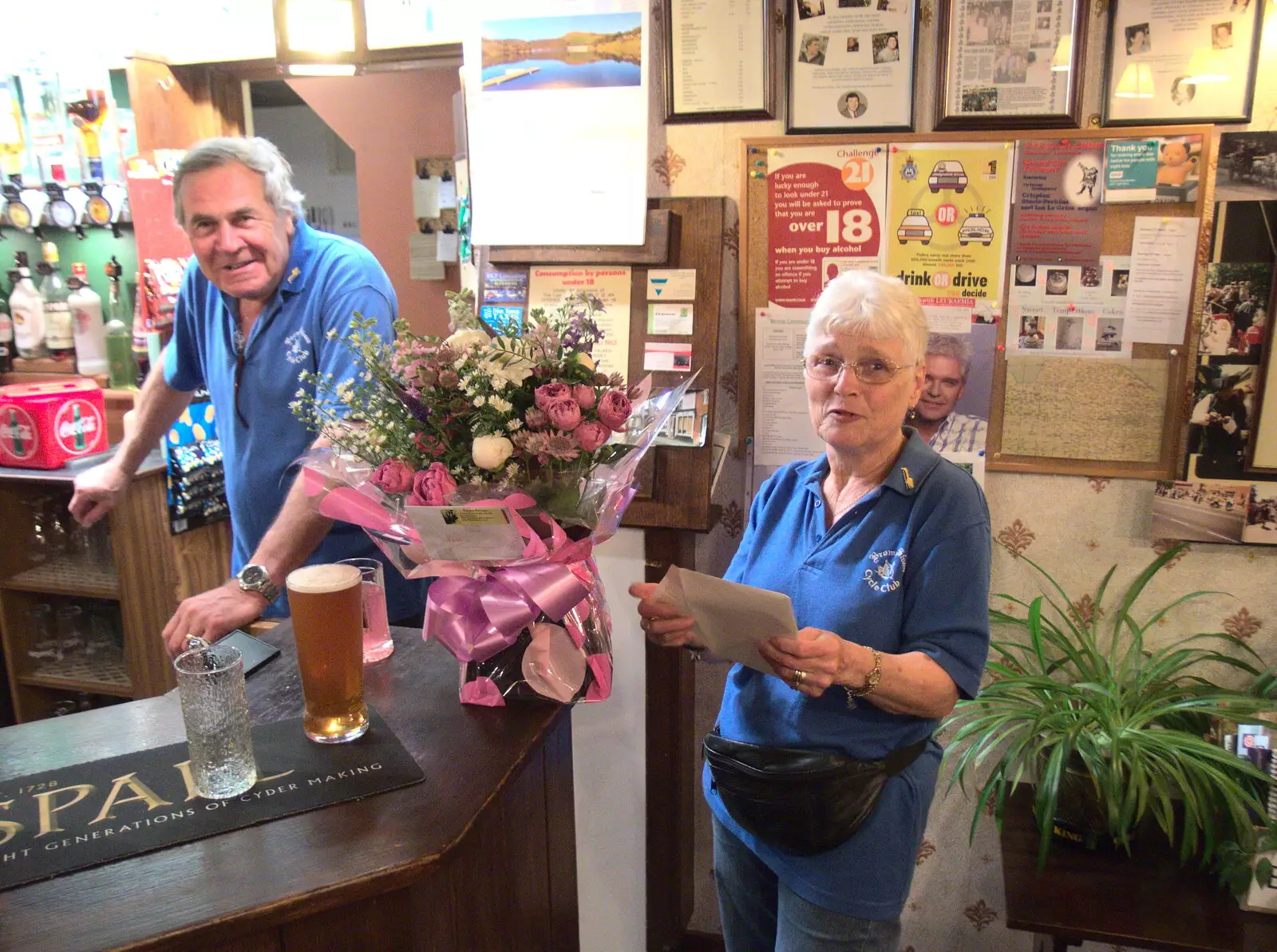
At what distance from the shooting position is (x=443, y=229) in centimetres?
316

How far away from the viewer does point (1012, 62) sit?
1807 mm

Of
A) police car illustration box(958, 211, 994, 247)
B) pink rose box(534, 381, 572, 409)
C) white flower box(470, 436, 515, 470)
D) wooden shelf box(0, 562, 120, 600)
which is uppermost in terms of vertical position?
police car illustration box(958, 211, 994, 247)

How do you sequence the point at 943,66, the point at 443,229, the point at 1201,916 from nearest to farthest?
the point at 1201,916 < the point at 943,66 < the point at 443,229

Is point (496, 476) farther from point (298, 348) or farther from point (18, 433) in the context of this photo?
point (18, 433)

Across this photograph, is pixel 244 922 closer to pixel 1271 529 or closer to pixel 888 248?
pixel 888 248

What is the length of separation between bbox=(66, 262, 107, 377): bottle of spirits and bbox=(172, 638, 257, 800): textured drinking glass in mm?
2613

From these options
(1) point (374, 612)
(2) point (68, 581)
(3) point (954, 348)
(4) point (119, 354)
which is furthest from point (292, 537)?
(4) point (119, 354)

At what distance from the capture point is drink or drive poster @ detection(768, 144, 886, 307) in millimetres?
1920

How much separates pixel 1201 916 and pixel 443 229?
2793mm

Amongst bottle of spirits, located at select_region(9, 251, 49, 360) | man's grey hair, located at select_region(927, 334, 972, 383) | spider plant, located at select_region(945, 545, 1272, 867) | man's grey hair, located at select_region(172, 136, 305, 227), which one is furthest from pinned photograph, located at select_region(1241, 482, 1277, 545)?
bottle of spirits, located at select_region(9, 251, 49, 360)

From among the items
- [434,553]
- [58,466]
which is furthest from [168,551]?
[434,553]

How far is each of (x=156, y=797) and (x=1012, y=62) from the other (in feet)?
6.21

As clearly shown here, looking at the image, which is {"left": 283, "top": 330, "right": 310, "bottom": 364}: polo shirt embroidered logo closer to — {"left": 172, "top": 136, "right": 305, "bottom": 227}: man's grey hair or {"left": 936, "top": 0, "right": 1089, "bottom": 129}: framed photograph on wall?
{"left": 172, "top": 136, "right": 305, "bottom": 227}: man's grey hair

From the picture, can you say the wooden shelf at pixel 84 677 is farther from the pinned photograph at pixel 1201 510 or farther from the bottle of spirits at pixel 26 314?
the pinned photograph at pixel 1201 510
